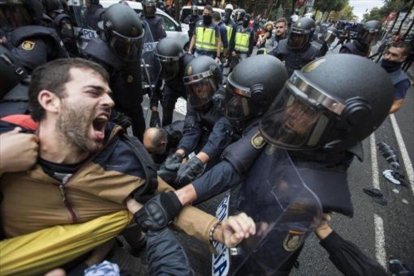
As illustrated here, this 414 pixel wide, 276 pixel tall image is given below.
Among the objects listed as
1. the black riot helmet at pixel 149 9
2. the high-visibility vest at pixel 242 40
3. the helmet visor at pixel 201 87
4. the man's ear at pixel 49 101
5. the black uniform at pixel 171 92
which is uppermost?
the man's ear at pixel 49 101

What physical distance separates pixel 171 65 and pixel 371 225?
2.96m

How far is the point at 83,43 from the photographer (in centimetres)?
600

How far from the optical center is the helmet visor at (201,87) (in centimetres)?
272

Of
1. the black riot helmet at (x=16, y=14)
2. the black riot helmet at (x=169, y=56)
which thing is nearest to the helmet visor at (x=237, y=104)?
the black riot helmet at (x=169, y=56)

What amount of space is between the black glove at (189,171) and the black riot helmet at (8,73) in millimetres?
1235

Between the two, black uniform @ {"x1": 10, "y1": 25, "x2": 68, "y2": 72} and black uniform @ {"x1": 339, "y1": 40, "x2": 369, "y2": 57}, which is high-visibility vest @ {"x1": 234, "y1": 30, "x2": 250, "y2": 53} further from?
black uniform @ {"x1": 10, "y1": 25, "x2": 68, "y2": 72}

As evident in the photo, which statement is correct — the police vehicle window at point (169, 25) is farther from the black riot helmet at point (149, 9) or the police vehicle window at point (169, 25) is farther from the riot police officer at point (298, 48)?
the riot police officer at point (298, 48)

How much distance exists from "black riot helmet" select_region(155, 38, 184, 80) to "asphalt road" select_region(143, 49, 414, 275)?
1606mm

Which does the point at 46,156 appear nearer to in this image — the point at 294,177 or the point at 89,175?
the point at 89,175

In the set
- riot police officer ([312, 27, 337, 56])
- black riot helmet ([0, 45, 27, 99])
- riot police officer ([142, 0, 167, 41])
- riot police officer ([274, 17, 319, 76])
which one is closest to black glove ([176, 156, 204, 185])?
black riot helmet ([0, 45, 27, 99])

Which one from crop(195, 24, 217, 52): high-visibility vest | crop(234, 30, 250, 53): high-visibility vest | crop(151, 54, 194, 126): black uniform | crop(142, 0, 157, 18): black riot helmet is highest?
crop(142, 0, 157, 18): black riot helmet

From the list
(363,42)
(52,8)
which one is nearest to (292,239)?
(363,42)

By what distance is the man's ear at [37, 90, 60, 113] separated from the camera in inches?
54.7

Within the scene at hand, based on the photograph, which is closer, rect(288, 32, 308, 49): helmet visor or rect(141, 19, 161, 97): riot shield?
rect(141, 19, 161, 97): riot shield
